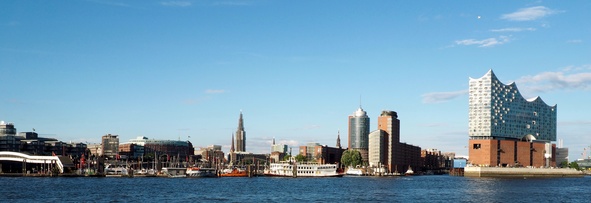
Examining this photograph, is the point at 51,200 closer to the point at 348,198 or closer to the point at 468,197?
the point at 348,198

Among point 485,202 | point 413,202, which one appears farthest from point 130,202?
point 485,202

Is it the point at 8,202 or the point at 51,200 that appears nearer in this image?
the point at 8,202

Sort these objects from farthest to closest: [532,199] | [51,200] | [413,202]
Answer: [532,199], [413,202], [51,200]

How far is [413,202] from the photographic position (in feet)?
346

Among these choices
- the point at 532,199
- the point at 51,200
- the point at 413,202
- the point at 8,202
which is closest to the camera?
the point at 8,202

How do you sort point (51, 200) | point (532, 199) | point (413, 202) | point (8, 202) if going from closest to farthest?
point (8, 202)
point (51, 200)
point (413, 202)
point (532, 199)

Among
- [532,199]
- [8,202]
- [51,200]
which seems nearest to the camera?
[8,202]

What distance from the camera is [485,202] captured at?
339ft

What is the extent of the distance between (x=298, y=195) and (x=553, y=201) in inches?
1534

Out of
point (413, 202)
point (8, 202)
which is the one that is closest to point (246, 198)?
point (413, 202)

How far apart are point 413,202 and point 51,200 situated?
50.4 metres

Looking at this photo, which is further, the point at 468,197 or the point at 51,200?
the point at 468,197

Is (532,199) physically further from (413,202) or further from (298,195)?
(298,195)

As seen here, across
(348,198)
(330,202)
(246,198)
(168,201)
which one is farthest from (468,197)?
(168,201)
